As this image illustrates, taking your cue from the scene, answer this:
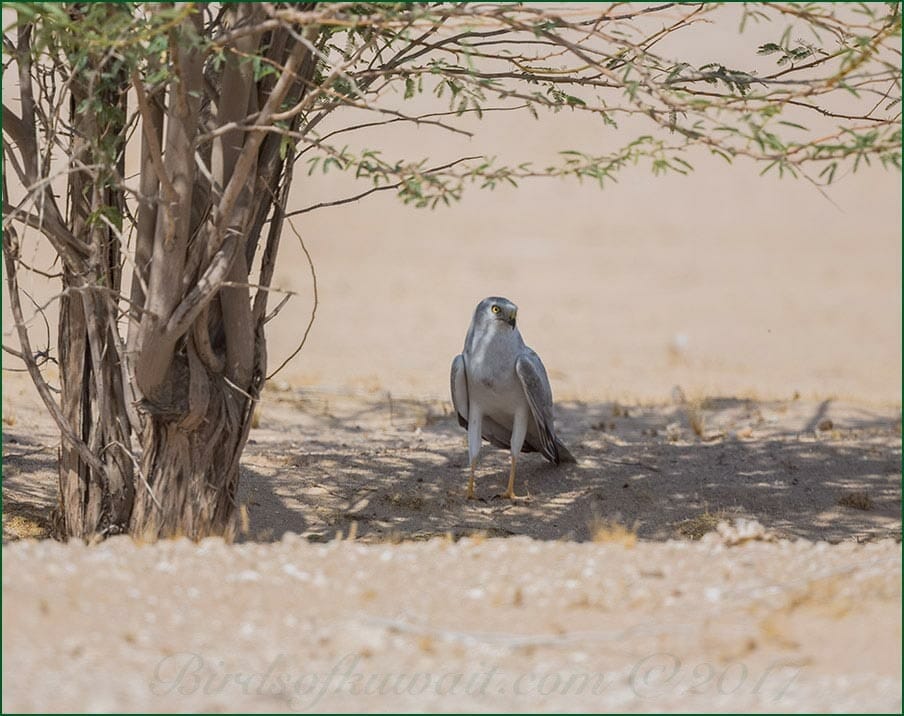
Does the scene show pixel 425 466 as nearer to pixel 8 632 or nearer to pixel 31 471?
pixel 31 471

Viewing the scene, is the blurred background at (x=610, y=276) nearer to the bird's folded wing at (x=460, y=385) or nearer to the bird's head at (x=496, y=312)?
the bird's folded wing at (x=460, y=385)

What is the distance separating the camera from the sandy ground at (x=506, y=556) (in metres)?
3.54

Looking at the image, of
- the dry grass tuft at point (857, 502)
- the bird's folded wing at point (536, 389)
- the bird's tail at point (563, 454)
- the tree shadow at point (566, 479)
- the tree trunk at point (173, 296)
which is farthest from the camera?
the bird's tail at point (563, 454)

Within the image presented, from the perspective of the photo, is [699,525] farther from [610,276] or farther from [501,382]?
[610,276]

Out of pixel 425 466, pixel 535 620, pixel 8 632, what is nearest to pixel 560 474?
pixel 425 466

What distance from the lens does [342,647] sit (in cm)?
369

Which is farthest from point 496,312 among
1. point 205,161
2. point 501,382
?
point 205,161

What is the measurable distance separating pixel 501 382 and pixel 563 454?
886mm

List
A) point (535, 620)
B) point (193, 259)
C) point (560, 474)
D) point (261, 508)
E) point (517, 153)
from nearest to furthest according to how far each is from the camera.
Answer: point (535, 620), point (193, 259), point (261, 508), point (560, 474), point (517, 153)

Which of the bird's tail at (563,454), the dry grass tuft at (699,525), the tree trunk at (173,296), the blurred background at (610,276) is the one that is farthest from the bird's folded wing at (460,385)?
A: the blurred background at (610,276)

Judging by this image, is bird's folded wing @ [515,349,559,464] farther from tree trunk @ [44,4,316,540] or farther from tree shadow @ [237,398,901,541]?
tree trunk @ [44,4,316,540]

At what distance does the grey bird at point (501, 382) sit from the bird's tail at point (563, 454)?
0.67 feet

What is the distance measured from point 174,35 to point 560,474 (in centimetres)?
434

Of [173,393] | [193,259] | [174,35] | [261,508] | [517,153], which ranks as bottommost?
[261,508]
